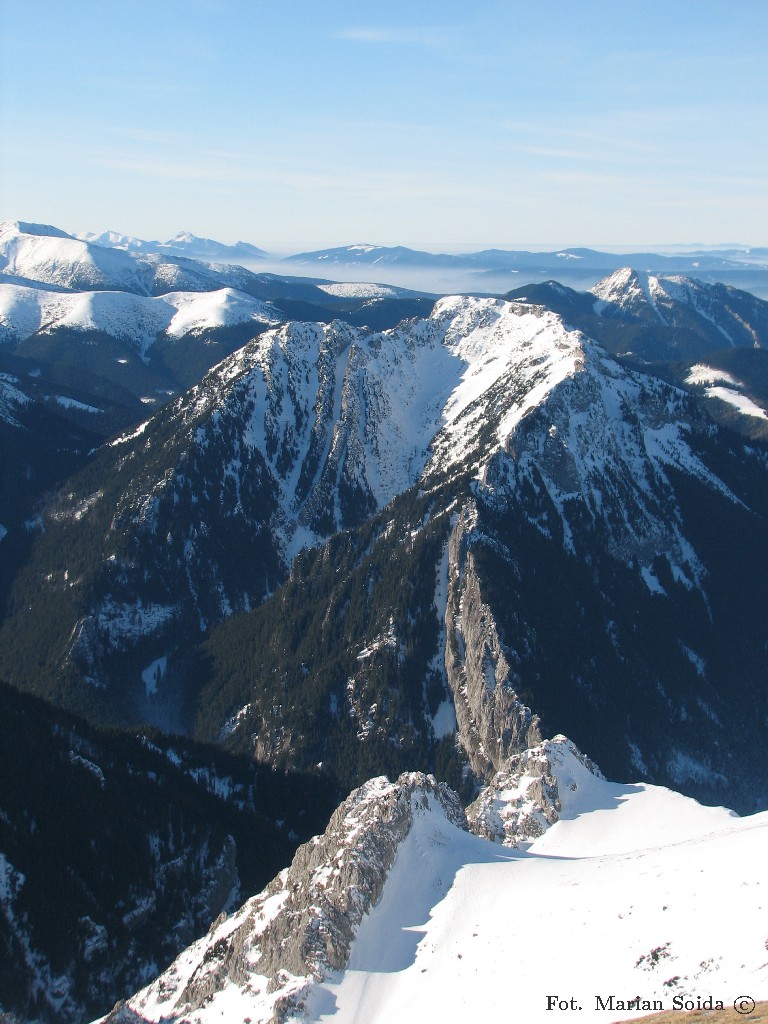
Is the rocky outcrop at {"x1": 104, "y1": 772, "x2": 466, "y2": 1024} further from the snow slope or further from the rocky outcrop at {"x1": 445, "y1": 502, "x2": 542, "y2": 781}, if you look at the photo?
the rocky outcrop at {"x1": 445, "y1": 502, "x2": 542, "y2": 781}

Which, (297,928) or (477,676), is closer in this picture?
(297,928)

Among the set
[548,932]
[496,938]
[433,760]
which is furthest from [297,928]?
[433,760]

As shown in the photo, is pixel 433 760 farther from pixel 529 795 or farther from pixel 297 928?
pixel 297 928

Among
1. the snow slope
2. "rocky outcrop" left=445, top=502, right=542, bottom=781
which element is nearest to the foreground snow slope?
the snow slope

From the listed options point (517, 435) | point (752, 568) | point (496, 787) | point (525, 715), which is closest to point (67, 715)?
point (496, 787)

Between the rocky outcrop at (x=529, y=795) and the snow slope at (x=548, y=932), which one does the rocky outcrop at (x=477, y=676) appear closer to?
the rocky outcrop at (x=529, y=795)

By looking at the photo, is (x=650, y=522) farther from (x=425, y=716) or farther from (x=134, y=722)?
(x=134, y=722)
